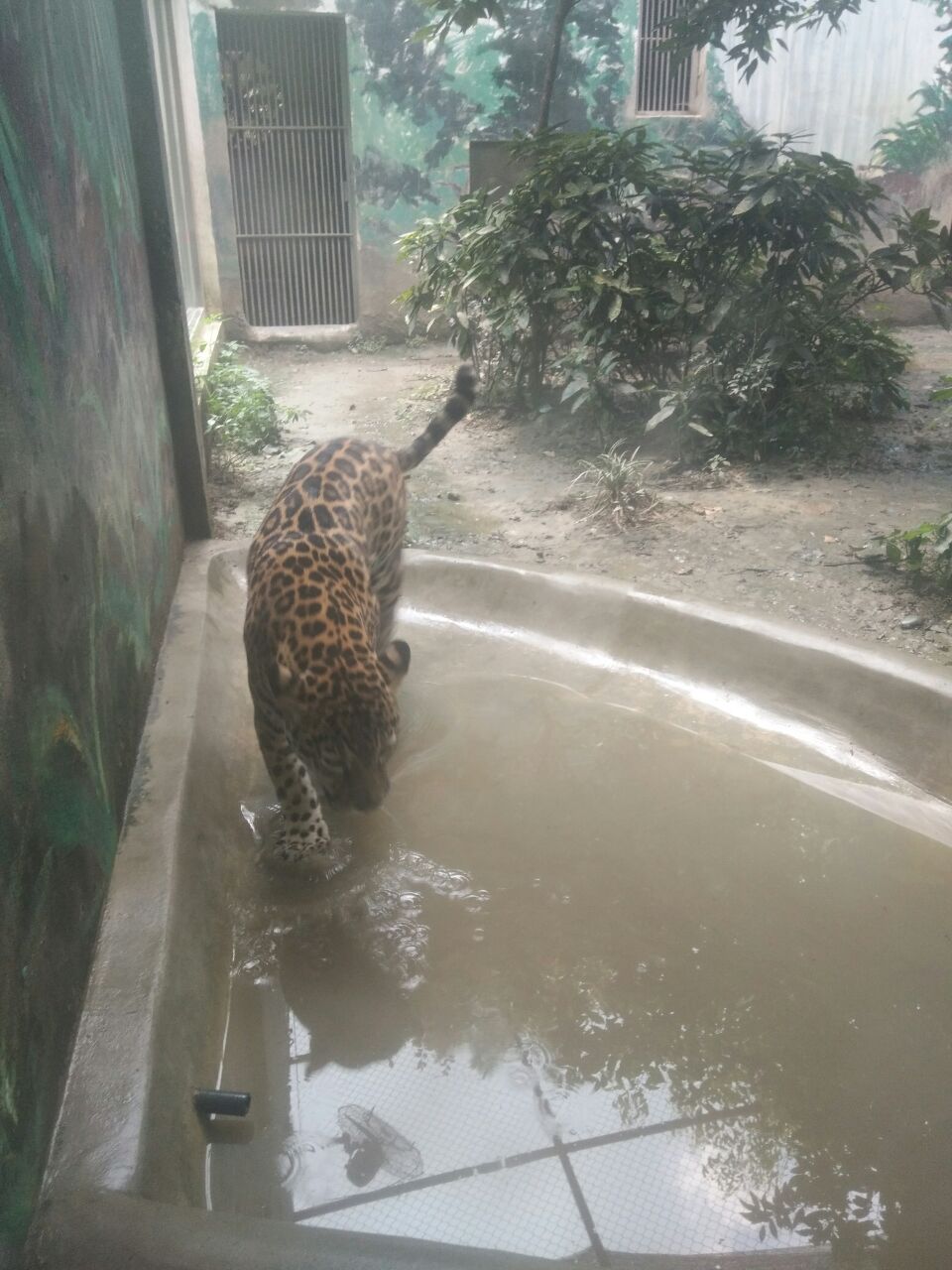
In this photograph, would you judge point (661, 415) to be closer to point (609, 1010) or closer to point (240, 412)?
point (240, 412)

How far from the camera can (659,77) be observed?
39.7ft

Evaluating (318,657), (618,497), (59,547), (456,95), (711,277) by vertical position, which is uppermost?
(456,95)

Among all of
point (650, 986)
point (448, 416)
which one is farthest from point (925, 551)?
point (650, 986)

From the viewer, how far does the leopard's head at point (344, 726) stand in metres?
3.09

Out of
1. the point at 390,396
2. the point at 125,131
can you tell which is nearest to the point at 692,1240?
the point at 125,131

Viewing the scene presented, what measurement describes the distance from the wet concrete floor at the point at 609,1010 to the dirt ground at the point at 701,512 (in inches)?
52.4

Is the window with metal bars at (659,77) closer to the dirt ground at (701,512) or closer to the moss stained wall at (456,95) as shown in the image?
the moss stained wall at (456,95)

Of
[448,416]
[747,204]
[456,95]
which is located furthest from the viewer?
[456,95]

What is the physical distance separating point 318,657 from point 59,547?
91cm

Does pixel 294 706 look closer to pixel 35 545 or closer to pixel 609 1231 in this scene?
pixel 35 545

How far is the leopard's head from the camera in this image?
3090 mm

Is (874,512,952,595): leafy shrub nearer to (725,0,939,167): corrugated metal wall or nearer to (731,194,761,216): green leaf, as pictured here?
(731,194,761,216): green leaf

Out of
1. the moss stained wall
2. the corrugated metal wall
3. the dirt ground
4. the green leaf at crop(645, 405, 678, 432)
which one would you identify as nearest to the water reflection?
the dirt ground

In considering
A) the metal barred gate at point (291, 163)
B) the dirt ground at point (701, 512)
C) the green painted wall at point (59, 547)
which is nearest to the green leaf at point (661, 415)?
the dirt ground at point (701, 512)
